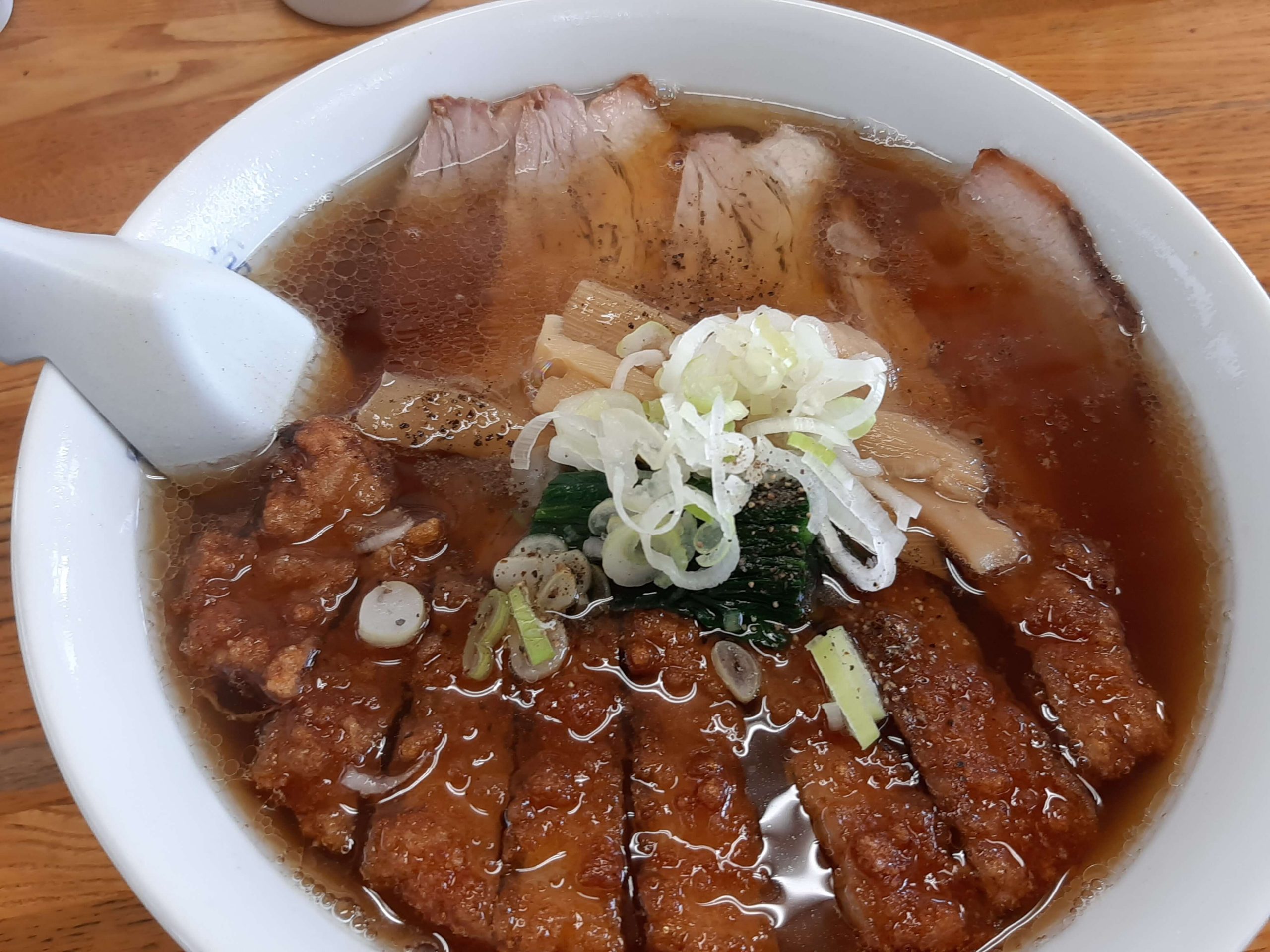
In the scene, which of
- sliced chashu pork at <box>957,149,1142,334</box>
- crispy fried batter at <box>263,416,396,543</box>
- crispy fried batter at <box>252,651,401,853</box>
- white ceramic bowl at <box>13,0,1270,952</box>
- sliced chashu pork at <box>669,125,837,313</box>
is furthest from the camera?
sliced chashu pork at <box>669,125,837,313</box>

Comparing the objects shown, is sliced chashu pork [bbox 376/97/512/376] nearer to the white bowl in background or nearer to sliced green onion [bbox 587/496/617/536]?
sliced green onion [bbox 587/496/617/536]

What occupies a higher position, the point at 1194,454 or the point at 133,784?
the point at 1194,454

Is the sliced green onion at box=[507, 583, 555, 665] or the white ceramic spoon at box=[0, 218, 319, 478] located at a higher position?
the white ceramic spoon at box=[0, 218, 319, 478]

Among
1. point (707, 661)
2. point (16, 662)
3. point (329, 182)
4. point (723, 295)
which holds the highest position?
point (329, 182)

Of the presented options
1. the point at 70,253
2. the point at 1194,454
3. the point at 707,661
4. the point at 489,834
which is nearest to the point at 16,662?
the point at 70,253

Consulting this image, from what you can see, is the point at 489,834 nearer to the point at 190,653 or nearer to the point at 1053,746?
the point at 190,653

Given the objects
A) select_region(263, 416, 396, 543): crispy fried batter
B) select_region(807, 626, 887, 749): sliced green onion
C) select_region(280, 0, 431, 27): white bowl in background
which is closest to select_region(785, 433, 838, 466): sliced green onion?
select_region(807, 626, 887, 749): sliced green onion
